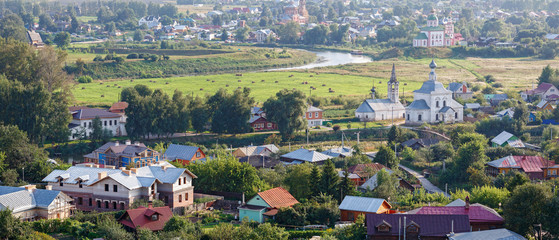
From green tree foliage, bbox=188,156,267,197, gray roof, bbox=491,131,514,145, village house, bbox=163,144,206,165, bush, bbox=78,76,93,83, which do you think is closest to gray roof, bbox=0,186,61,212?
green tree foliage, bbox=188,156,267,197

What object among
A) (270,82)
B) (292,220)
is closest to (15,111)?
(292,220)

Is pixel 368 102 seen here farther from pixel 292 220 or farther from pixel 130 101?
pixel 292 220

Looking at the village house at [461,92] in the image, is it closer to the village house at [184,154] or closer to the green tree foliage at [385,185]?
the village house at [184,154]

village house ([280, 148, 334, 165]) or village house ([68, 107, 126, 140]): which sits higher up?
village house ([68, 107, 126, 140])

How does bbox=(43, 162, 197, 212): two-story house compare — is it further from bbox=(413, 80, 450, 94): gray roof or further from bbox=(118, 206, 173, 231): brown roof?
bbox=(413, 80, 450, 94): gray roof

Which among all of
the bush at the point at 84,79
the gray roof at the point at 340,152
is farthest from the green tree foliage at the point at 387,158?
the bush at the point at 84,79

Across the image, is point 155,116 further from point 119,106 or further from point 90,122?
point 119,106

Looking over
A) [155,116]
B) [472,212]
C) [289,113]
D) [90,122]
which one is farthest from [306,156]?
[472,212]
